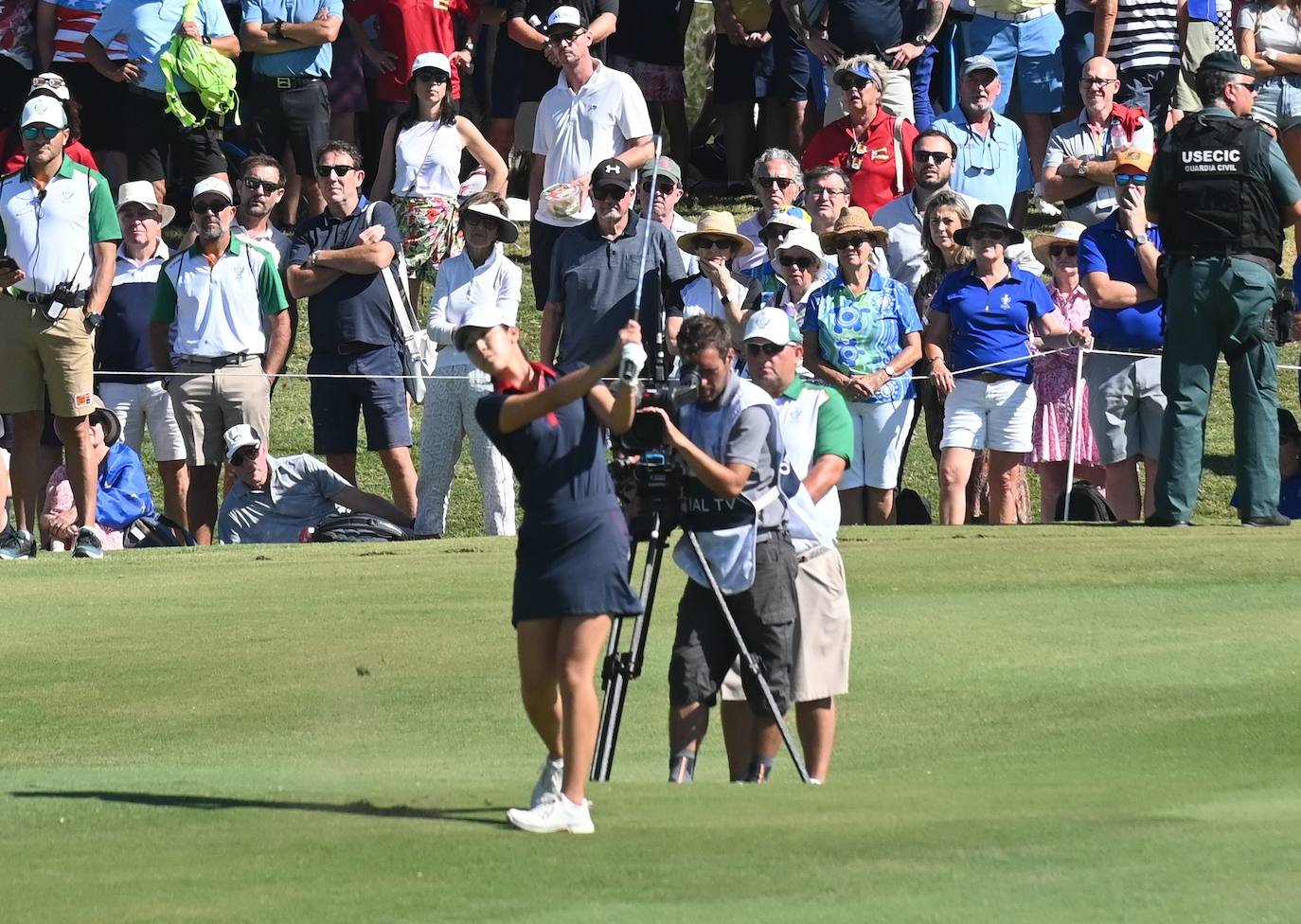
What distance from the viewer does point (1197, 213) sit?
12.5m

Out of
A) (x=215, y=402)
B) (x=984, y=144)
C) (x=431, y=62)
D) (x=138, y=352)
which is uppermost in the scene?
(x=431, y=62)

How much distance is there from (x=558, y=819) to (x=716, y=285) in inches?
278

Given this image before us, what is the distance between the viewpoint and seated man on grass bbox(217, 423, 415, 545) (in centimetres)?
1429

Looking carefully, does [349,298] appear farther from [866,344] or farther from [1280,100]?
[1280,100]

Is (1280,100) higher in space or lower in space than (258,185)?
higher

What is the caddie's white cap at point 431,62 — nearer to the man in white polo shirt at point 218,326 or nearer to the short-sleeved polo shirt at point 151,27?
the man in white polo shirt at point 218,326

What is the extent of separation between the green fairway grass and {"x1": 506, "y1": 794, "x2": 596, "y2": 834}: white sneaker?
7cm

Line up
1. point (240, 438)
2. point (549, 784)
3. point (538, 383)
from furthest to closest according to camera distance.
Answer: point (240, 438) → point (538, 383) → point (549, 784)

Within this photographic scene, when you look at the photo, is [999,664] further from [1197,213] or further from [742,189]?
[742,189]

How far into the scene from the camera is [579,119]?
15.4 metres

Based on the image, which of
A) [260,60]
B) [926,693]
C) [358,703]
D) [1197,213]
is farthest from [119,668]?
[260,60]

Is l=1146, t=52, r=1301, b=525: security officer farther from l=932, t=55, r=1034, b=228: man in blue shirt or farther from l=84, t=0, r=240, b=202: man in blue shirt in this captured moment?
l=84, t=0, r=240, b=202: man in blue shirt

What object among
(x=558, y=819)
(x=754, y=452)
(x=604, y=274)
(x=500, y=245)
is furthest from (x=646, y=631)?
(x=500, y=245)

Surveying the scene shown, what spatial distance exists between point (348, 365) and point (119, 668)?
164 inches
